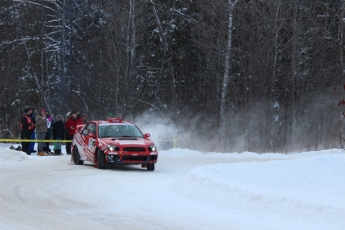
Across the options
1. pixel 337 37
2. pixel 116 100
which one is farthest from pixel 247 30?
pixel 116 100

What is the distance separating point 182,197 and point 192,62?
3799 centimetres

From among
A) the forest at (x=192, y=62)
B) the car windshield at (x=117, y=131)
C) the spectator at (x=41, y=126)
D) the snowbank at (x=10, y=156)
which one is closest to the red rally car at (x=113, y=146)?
the car windshield at (x=117, y=131)

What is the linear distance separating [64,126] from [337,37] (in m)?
24.7

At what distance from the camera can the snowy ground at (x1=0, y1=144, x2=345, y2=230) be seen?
10555mm

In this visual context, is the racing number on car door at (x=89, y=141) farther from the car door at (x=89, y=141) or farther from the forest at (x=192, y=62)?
the forest at (x=192, y=62)

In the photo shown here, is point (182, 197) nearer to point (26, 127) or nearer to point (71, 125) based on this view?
point (26, 127)

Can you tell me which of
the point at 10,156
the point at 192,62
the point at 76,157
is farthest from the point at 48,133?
the point at 192,62

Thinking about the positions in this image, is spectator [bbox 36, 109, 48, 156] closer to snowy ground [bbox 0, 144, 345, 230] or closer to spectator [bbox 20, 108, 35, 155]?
spectator [bbox 20, 108, 35, 155]

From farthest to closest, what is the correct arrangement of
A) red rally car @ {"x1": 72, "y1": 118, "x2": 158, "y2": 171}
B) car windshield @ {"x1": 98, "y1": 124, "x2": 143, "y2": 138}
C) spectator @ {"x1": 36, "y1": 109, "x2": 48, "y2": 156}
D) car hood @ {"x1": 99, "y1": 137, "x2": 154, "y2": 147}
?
spectator @ {"x1": 36, "y1": 109, "x2": 48, "y2": 156}, car windshield @ {"x1": 98, "y1": 124, "x2": 143, "y2": 138}, car hood @ {"x1": 99, "y1": 137, "x2": 154, "y2": 147}, red rally car @ {"x1": 72, "y1": 118, "x2": 158, "y2": 171}

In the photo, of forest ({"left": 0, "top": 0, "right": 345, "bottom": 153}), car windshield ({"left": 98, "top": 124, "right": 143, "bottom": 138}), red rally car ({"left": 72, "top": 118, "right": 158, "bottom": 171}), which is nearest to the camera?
red rally car ({"left": 72, "top": 118, "right": 158, "bottom": 171})

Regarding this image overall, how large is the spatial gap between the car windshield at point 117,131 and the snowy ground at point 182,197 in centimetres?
187

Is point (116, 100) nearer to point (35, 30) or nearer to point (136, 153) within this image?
point (35, 30)

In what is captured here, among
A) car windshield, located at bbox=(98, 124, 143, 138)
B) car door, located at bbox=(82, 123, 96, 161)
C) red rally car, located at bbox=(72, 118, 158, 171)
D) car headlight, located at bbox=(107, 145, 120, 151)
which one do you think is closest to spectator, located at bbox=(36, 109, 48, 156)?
red rally car, located at bbox=(72, 118, 158, 171)

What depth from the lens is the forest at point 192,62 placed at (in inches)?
1606
